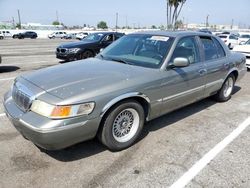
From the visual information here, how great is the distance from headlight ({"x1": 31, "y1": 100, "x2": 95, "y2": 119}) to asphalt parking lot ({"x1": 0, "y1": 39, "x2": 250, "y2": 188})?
0.74m

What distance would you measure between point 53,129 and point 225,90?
448 centimetres

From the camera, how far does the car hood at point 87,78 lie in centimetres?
317

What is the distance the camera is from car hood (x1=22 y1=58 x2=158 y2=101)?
3170mm

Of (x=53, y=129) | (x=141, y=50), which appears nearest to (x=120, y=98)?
(x=53, y=129)

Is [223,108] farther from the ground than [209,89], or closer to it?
closer to it

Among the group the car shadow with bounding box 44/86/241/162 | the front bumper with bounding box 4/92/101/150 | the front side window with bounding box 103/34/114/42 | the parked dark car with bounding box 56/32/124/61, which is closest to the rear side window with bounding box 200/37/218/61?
the car shadow with bounding box 44/86/241/162

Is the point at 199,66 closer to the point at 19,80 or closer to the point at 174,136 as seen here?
the point at 174,136

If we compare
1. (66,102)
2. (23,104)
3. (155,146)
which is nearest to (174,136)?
(155,146)

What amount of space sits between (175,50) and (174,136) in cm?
142

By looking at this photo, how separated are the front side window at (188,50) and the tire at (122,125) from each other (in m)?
1.17

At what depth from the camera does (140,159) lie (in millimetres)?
3469

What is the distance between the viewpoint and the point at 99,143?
12.7ft

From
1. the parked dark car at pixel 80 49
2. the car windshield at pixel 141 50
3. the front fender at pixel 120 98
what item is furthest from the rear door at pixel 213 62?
the parked dark car at pixel 80 49

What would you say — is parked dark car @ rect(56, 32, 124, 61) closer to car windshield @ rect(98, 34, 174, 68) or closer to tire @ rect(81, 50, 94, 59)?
tire @ rect(81, 50, 94, 59)
